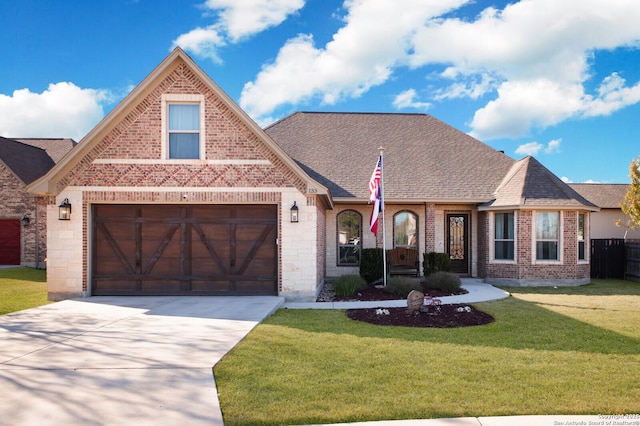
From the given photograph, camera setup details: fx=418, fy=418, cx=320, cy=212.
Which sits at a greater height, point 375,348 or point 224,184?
point 224,184

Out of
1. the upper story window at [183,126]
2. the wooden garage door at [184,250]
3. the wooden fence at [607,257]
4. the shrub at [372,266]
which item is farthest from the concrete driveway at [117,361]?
the wooden fence at [607,257]

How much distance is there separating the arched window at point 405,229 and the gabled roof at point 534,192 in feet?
8.68

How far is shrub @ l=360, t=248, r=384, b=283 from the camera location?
47.3ft

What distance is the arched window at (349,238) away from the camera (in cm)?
1609

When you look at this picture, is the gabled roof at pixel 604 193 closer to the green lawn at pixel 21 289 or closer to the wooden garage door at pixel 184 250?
the wooden garage door at pixel 184 250

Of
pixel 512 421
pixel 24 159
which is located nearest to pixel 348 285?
pixel 512 421

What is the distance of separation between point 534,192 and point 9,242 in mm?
24429

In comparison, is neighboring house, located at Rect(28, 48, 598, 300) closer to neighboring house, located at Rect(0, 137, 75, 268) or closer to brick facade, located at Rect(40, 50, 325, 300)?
brick facade, located at Rect(40, 50, 325, 300)

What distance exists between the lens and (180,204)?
38.0 feet

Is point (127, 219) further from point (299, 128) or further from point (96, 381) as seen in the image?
point (299, 128)

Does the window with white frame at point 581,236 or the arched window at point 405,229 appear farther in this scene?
the arched window at point 405,229

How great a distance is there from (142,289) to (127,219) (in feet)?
6.51

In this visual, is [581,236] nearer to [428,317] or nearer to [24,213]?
[428,317]

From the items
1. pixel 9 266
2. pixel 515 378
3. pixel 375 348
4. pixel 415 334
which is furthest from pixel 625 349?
pixel 9 266
